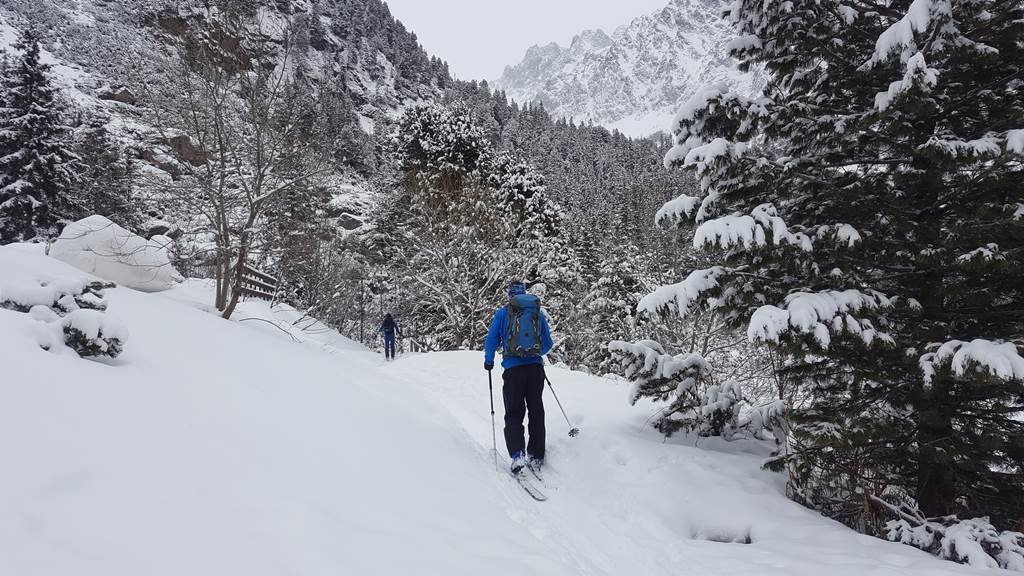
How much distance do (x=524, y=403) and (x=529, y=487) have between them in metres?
0.96

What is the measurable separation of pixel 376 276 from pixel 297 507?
2206cm

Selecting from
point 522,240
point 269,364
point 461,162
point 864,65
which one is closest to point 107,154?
point 461,162

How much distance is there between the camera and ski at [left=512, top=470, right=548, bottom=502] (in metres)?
4.35

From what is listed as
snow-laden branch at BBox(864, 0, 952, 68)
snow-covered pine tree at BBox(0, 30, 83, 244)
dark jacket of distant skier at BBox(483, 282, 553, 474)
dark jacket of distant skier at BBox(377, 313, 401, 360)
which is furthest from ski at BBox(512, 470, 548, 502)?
snow-covered pine tree at BBox(0, 30, 83, 244)

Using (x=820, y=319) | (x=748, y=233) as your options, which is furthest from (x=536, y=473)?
(x=748, y=233)

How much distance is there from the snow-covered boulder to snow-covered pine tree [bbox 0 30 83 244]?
44.6 feet

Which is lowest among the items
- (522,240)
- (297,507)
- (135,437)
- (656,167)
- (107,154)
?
(297,507)

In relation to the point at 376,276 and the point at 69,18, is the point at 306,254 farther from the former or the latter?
the point at 69,18

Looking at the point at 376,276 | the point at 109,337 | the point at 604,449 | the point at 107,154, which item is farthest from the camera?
the point at 376,276

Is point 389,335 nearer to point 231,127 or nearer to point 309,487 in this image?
point 231,127

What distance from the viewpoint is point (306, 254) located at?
20.1m

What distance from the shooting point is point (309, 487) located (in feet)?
8.71

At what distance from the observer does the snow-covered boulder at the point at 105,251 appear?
854 centimetres

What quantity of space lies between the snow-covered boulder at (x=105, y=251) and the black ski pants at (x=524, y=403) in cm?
841
